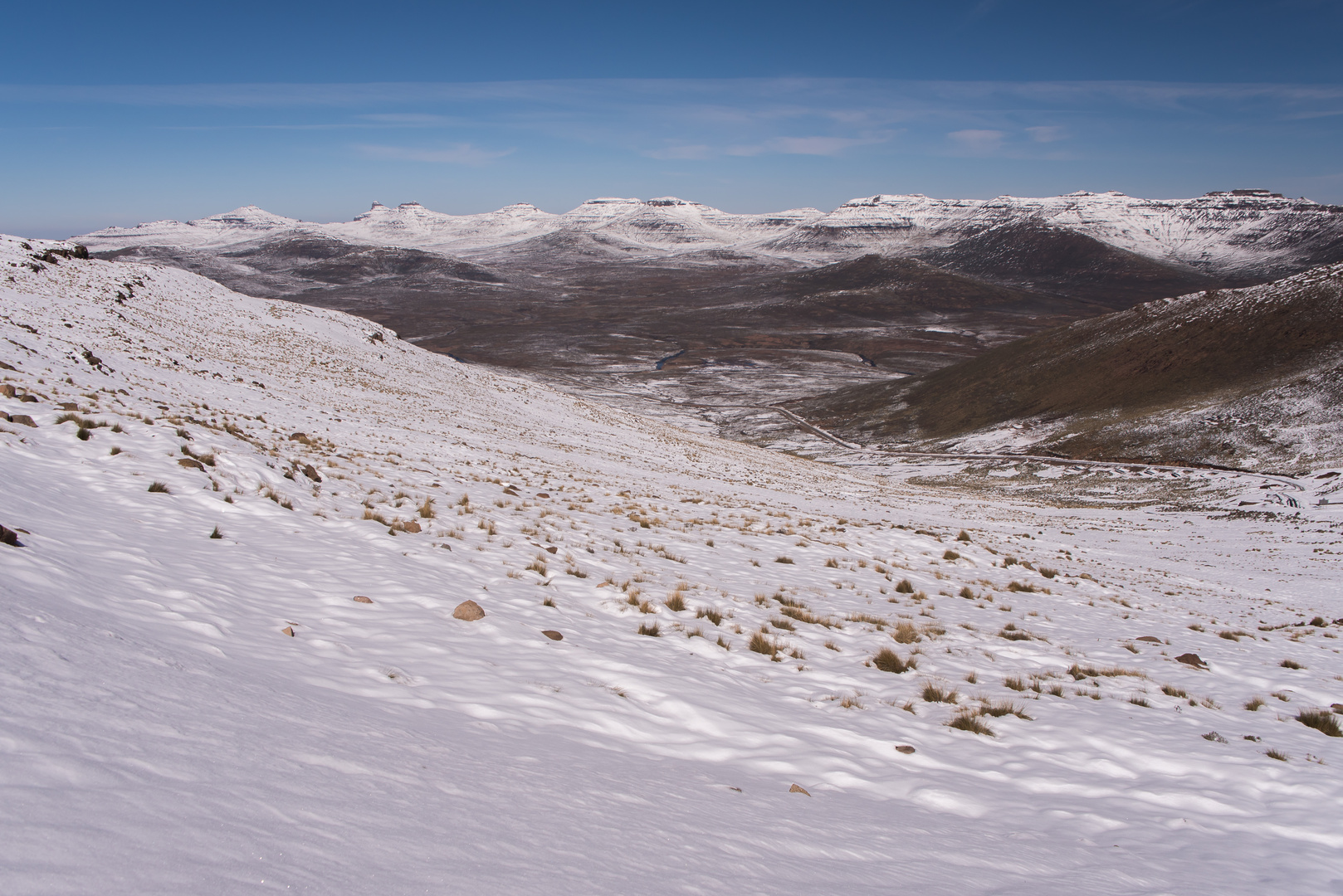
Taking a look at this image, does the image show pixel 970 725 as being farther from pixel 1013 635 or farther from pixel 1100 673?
pixel 1013 635

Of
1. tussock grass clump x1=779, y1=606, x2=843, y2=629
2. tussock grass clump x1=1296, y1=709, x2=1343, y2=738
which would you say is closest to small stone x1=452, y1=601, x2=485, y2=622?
tussock grass clump x1=779, y1=606, x2=843, y2=629

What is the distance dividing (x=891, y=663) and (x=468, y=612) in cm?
577

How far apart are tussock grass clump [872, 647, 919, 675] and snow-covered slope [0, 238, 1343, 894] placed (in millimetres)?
85

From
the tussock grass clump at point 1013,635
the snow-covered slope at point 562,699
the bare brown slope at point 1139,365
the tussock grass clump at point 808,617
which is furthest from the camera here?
the bare brown slope at point 1139,365

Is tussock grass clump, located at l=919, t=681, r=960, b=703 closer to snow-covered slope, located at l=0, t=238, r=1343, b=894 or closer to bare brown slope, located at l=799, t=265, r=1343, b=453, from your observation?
snow-covered slope, located at l=0, t=238, r=1343, b=894

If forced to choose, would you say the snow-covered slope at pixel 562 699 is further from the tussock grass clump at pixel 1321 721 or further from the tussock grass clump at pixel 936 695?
the tussock grass clump at pixel 1321 721

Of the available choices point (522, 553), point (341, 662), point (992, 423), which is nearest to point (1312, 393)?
point (992, 423)

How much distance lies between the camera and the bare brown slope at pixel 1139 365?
66250 millimetres

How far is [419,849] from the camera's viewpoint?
3441 millimetres

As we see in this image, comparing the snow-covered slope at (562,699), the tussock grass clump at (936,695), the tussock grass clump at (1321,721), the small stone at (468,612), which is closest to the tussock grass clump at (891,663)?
the snow-covered slope at (562,699)

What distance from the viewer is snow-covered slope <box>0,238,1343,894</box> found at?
352 centimetres

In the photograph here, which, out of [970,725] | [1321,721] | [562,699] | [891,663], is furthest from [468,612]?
[1321,721]

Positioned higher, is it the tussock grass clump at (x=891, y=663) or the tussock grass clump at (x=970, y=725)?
the tussock grass clump at (x=891, y=663)

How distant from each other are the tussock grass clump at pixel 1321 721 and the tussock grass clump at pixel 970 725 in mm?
4672
